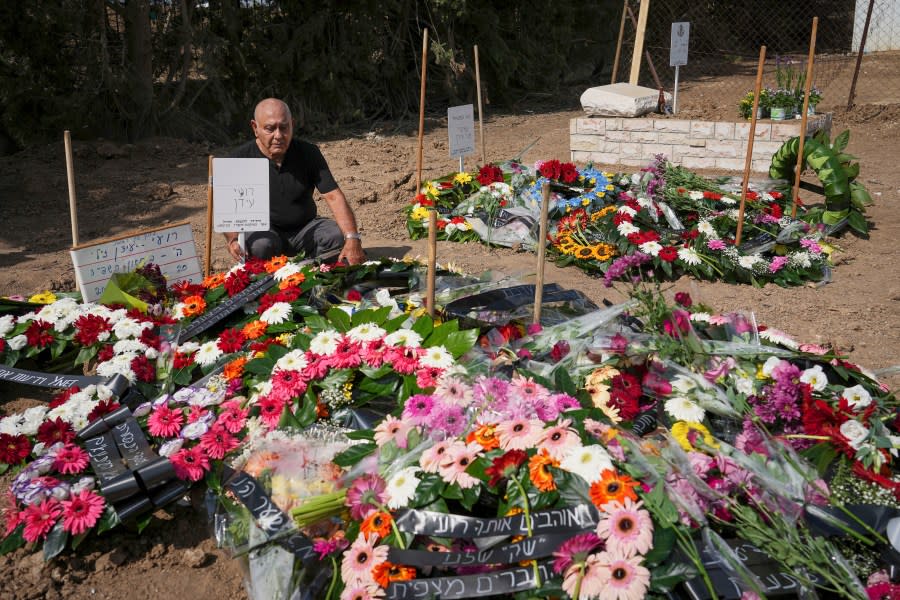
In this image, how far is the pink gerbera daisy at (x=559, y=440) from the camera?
1.87 metres

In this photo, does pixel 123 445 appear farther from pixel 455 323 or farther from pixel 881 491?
pixel 881 491

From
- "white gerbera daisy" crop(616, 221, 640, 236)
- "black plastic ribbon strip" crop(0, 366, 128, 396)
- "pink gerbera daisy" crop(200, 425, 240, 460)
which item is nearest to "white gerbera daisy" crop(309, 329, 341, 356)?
"pink gerbera daisy" crop(200, 425, 240, 460)

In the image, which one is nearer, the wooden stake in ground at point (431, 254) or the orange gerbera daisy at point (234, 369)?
the wooden stake in ground at point (431, 254)

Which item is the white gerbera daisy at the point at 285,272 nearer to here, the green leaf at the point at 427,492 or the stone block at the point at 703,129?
the green leaf at the point at 427,492

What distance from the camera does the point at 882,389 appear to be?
2.39m

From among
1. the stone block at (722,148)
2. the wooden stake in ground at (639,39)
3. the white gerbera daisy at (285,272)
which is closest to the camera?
the white gerbera daisy at (285,272)

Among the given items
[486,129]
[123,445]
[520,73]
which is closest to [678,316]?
[123,445]

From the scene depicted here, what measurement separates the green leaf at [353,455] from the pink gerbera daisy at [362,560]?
0.89 feet

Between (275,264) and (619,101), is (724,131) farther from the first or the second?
(275,264)

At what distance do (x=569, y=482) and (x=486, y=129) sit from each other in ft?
30.7

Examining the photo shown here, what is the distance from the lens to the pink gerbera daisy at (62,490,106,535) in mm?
2264

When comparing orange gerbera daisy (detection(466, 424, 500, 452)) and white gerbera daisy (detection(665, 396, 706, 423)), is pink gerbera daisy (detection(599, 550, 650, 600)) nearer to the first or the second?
orange gerbera daisy (detection(466, 424, 500, 452))

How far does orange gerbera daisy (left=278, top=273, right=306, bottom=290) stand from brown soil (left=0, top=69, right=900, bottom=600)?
3.18 ft

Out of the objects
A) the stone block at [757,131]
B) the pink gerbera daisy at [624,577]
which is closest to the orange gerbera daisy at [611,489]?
the pink gerbera daisy at [624,577]
